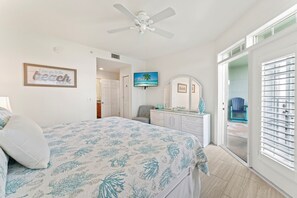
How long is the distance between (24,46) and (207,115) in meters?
4.33

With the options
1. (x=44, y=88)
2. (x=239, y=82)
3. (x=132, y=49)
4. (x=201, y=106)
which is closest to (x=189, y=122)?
(x=201, y=106)

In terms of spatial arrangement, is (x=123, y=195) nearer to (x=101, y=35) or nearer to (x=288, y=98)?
(x=288, y=98)

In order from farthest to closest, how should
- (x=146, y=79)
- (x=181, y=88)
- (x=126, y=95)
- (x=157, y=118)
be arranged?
(x=126, y=95) → (x=146, y=79) → (x=157, y=118) → (x=181, y=88)

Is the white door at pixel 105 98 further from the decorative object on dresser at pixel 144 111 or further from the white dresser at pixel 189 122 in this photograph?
the white dresser at pixel 189 122

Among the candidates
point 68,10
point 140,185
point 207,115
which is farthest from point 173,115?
point 68,10

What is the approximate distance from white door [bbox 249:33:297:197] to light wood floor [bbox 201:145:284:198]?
6.2 inches

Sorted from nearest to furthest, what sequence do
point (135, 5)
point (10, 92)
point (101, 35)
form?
point (135, 5)
point (10, 92)
point (101, 35)

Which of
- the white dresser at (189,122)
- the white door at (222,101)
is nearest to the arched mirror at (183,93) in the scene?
the white dresser at (189,122)

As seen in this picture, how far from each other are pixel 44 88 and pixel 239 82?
7.31 metres

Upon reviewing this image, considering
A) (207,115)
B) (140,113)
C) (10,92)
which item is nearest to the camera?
(10,92)

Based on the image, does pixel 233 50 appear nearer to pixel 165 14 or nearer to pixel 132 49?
pixel 165 14

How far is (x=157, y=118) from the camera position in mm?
4164

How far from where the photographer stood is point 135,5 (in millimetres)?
1954

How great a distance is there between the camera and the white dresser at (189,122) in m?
3.17
